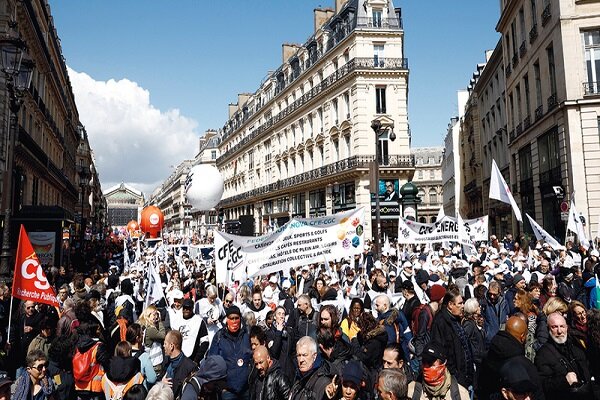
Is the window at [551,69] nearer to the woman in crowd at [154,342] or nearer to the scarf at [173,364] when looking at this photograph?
the woman in crowd at [154,342]

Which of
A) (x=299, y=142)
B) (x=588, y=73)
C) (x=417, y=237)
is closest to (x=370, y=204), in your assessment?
(x=299, y=142)

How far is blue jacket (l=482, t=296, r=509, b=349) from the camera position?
6453mm

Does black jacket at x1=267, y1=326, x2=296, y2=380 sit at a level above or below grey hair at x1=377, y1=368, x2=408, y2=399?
below

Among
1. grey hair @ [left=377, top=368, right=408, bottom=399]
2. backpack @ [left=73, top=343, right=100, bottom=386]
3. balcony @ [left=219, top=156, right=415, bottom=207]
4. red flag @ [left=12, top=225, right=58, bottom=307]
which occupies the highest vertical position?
balcony @ [left=219, top=156, right=415, bottom=207]

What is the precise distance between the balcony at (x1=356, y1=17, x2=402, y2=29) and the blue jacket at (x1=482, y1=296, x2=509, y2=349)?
31085mm

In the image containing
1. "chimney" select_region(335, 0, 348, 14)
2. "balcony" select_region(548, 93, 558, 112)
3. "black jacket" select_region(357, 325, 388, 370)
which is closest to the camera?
"black jacket" select_region(357, 325, 388, 370)

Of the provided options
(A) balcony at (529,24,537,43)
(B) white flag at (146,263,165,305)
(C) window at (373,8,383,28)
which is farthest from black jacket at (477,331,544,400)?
(C) window at (373,8,383,28)

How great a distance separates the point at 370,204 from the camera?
33.6 m

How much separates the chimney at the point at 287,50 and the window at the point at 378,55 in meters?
17.4

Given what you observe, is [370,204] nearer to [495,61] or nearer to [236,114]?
[495,61]

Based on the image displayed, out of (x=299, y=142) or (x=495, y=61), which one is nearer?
(x=495, y=61)

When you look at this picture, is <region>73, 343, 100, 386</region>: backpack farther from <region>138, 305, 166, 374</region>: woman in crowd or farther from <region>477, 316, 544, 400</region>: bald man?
<region>477, 316, 544, 400</region>: bald man

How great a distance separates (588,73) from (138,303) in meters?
20.9

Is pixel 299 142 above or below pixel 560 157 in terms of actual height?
above
